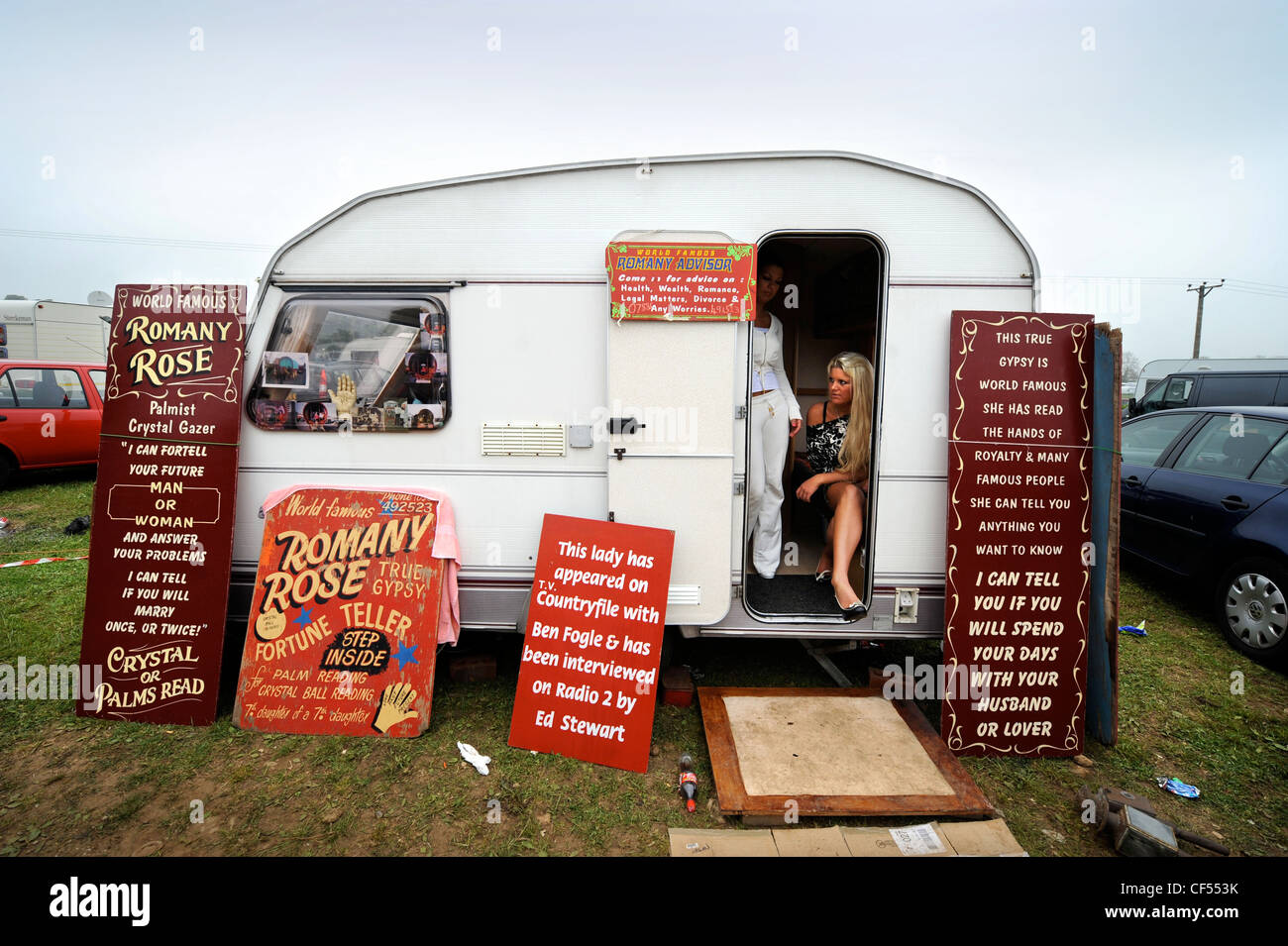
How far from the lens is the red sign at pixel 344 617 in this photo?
10.5 ft

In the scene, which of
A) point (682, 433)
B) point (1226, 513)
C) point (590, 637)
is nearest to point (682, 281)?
point (682, 433)

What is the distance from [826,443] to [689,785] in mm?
2413

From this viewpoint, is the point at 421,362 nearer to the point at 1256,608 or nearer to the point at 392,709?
the point at 392,709

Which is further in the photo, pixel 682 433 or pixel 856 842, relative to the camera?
pixel 682 433

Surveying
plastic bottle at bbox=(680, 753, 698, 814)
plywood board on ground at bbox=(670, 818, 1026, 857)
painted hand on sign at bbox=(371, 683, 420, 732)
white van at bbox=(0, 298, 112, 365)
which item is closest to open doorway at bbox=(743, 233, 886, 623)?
plastic bottle at bbox=(680, 753, 698, 814)

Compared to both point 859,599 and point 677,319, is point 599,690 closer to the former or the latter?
point 859,599

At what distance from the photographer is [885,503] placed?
3.32 m

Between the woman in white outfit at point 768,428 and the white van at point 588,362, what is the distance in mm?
555

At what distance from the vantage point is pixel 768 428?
3.90 meters

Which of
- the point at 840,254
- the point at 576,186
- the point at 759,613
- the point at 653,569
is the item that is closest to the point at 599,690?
the point at 653,569

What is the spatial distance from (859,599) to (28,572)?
699 centimetres

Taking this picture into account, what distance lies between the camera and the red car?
25.4ft

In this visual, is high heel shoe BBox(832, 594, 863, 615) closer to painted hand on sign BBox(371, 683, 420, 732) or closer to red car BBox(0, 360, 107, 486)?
painted hand on sign BBox(371, 683, 420, 732)
